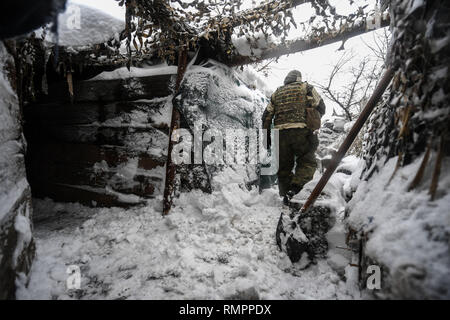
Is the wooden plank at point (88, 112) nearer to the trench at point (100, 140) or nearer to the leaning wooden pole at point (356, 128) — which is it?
the trench at point (100, 140)

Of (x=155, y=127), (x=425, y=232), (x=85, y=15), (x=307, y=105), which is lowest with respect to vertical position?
(x=425, y=232)

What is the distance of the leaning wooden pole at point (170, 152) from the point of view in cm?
282

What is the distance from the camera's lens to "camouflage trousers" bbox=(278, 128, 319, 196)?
121 inches

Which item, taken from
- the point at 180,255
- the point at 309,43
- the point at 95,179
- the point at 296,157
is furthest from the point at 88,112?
the point at 309,43

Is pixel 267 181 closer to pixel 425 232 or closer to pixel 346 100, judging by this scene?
pixel 425 232

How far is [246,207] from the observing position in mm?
3068

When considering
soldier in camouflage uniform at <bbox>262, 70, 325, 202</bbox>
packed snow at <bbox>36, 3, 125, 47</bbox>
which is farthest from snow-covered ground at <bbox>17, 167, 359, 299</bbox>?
packed snow at <bbox>36, 3, 125, 47</bbox>

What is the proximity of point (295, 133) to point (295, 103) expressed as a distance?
0.47 meters

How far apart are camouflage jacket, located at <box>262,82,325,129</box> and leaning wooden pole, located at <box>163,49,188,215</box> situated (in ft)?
5.32

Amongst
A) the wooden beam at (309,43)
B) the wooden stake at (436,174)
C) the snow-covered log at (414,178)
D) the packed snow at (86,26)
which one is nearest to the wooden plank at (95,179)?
the packed snow at (86,26)

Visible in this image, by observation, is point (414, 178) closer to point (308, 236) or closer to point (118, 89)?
point (308, 236)

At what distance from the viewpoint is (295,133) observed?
3.18m
